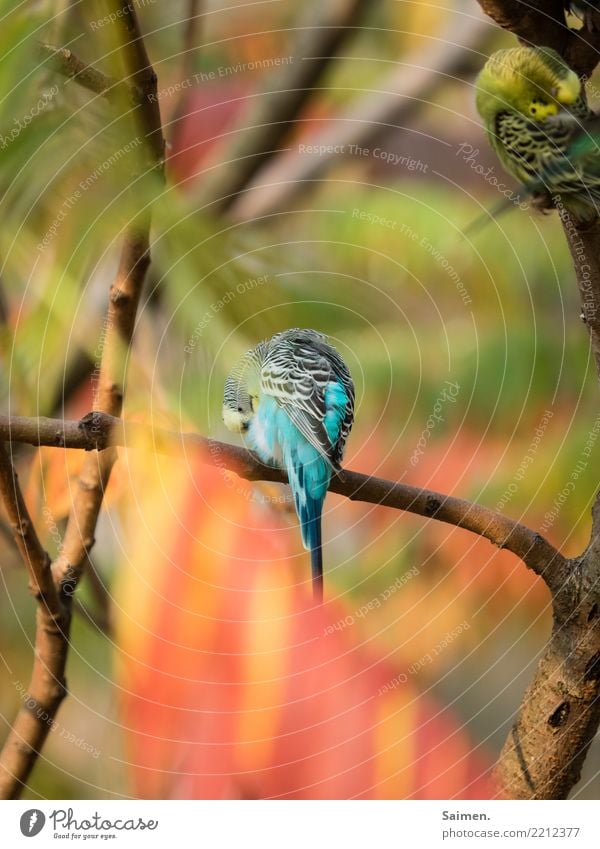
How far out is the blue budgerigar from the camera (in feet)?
→ 2.05

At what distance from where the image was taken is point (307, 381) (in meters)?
0.64

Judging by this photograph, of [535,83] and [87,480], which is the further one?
[87,480]

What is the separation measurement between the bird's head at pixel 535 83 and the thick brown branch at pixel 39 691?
0.47 m

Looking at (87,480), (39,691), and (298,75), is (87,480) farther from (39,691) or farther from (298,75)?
(298,75)

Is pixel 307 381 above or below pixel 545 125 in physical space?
below

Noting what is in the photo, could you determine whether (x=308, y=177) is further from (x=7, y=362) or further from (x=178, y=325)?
(x=7, y=362)
